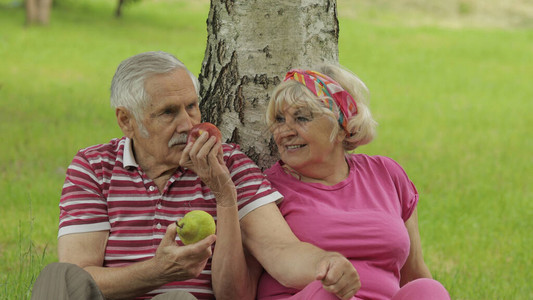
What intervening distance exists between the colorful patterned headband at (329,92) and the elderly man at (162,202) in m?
0.45

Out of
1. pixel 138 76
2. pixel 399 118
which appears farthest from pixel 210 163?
pixel 399 118

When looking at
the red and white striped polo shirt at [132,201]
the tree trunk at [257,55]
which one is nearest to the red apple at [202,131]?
the red and white striped polo shirt at [132,201]

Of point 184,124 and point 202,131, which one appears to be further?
point 184,124

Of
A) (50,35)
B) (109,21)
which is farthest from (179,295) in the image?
(109,21)

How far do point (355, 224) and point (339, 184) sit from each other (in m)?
0.25

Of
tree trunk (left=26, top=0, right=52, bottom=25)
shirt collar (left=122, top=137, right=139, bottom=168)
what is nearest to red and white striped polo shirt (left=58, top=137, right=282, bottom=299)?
shirt collar (left=122, top=137, right=139, bottom=168)

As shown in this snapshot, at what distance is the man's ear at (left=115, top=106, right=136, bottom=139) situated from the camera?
352 centimetres

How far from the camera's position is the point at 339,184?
3.68 m

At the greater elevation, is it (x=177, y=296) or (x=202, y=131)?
(x=202, y=131)

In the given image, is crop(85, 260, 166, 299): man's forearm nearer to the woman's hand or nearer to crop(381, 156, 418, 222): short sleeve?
the woman's hand

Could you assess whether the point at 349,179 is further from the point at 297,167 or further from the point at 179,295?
the point at 179,295

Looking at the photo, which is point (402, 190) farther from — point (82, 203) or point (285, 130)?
point (82, 203)

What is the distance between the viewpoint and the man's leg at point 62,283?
3049mm

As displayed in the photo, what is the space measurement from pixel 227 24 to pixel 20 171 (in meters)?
4.82
